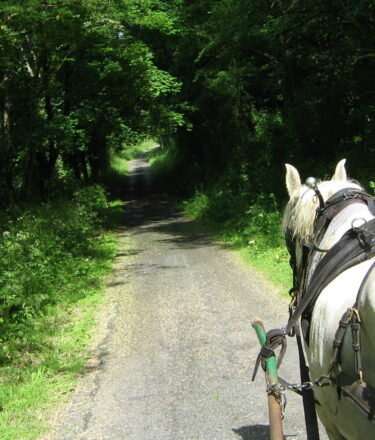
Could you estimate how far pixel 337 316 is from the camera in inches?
94.5

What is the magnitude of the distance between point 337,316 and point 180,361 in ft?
12.7

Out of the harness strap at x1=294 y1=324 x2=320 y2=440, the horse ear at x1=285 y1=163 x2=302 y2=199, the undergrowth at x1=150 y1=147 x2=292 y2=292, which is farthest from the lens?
the undergrowth at x1=150 y1=147 x2=292 y2=292

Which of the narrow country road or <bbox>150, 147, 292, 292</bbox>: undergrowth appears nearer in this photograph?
the narrow country road

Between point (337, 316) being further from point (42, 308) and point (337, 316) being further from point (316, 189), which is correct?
point (42, 308)

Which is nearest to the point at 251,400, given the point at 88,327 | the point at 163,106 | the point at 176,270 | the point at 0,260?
the point at 88,327

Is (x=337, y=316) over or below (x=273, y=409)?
over

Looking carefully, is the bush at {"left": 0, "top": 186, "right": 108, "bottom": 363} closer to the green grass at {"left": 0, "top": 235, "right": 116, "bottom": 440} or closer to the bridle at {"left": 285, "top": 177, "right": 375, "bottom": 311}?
the green grass at {"left": 0, "top": 235, "right": 116, "bottom": 440}

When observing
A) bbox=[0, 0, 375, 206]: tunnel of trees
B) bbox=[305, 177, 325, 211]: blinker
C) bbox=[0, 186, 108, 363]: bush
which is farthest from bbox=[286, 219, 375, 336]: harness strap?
bbox=[0, 0, 375, 206]: tunnel of trees

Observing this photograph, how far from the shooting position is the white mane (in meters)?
3.18

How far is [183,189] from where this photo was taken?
27.9 m

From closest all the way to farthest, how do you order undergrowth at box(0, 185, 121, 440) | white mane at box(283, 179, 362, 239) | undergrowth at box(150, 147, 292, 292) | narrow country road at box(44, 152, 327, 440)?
white mane at box(283, 179, 362, 239), narrow country road at box(44, 152, 327, 440), undergrowth at box(0, 185, 121, 440), undergrowth at box(150, 147, 292, 292)

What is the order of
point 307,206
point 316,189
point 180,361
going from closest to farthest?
point 316,189, point 307,206, point 180,361

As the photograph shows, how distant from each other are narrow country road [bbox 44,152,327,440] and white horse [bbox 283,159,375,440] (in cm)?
168

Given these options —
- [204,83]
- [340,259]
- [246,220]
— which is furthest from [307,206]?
[204,83]
